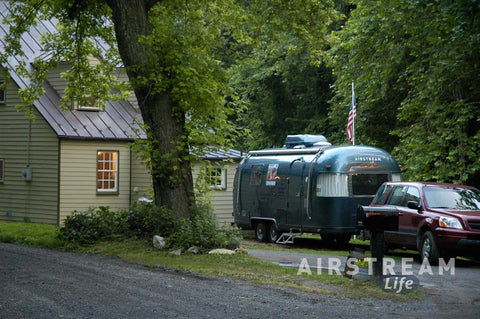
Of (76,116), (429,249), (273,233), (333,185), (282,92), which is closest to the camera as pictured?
(429,249)

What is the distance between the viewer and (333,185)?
68.8 feet

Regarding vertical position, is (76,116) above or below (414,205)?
above

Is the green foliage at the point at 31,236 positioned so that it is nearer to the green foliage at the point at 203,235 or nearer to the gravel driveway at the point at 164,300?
the green foliage at the point at 203,235

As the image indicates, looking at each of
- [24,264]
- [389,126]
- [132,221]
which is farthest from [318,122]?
[24,264]

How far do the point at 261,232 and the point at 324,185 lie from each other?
4.32 meters

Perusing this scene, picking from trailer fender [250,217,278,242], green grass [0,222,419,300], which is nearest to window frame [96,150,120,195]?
trailer fender [250,217,278,242]

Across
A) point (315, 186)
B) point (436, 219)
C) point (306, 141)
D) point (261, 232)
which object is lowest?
point (261, 232)

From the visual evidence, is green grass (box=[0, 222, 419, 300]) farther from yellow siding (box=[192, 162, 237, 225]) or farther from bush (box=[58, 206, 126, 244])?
yellow siding (box=[192, 162, 237, 225])

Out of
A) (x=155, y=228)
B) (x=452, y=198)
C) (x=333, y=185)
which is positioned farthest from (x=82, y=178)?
(x=452, y=198)

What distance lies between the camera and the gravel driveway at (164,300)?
29.8ft

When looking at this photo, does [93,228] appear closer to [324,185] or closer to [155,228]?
[155,228]

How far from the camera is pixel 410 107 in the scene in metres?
20.6

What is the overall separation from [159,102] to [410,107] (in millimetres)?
7332

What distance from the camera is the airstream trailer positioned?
21016 millimetres
